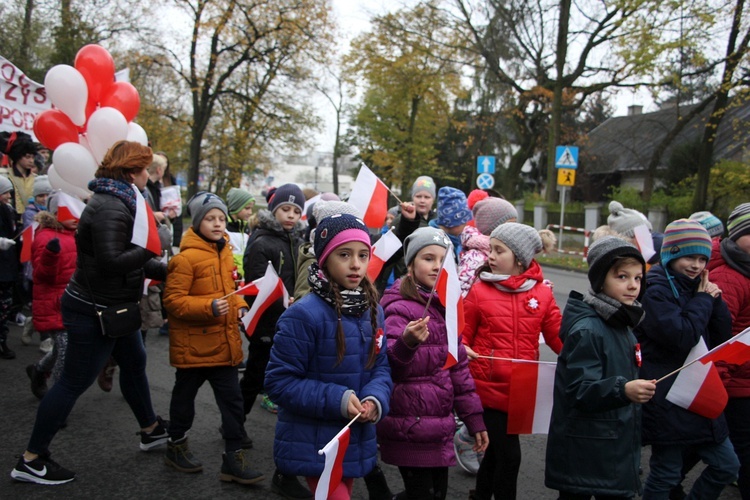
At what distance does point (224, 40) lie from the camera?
82.2 ft

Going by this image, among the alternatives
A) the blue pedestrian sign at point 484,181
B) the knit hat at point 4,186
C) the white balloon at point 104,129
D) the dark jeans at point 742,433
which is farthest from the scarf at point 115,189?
the blue pedestrian sign at point 484,181

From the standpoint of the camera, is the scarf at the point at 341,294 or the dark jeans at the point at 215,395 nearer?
the scarf at the point at 341,294

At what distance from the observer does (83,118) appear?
19.3 feet

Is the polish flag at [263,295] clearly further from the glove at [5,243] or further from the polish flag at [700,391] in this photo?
the glove at [5,243]

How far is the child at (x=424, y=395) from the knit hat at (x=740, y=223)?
1958 millimetres

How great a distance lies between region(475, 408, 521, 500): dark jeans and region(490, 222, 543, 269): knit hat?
0.88 metres

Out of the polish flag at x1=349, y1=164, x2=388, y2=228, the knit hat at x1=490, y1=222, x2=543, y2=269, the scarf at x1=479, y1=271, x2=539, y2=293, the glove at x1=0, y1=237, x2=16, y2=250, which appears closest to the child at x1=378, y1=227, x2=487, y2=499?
the scarf at x1=479, y1=271, x2=539, y2=293

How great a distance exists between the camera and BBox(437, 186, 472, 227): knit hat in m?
4.78

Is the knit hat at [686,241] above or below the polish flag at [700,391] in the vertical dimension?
above

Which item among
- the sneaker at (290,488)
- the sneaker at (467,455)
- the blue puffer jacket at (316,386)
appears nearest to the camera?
the blue puffer jacket at (316,386)

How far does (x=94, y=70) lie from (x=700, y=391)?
5.60 metres

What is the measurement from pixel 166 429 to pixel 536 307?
268 cm

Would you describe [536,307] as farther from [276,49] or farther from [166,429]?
[276,49]

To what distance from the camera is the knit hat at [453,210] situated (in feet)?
15.7
